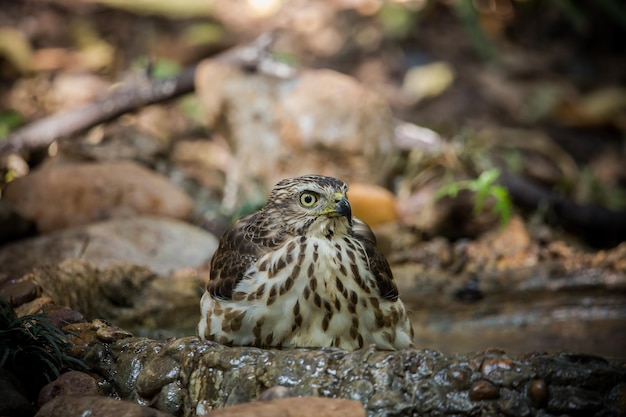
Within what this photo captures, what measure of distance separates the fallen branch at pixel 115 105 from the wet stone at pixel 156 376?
20.0 feet

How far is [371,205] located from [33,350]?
4656 mm

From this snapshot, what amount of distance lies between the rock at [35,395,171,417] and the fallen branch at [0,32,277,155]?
6490 millimetres

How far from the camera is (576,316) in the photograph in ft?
21.3

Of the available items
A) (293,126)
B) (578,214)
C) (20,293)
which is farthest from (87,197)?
(578,214)

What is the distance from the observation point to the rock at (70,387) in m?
3.40

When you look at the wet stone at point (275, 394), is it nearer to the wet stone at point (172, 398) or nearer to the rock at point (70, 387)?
the wet stone at point (172, 398)

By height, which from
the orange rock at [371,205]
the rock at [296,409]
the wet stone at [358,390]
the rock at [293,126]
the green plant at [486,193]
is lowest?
the rock at [296,409]

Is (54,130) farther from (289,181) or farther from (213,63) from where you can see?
(289,181)

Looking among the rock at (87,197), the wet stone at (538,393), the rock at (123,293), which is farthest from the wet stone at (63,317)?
the rock at (87,197)

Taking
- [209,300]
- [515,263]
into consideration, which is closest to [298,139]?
[515,263]

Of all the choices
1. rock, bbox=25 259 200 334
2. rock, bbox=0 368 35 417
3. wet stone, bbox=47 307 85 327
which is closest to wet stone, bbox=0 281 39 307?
rock, bbox=25 259 200 334

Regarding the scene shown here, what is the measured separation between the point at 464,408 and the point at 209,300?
1613 mm

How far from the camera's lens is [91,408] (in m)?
3.08

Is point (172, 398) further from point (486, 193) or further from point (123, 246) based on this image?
point (486, 193)
